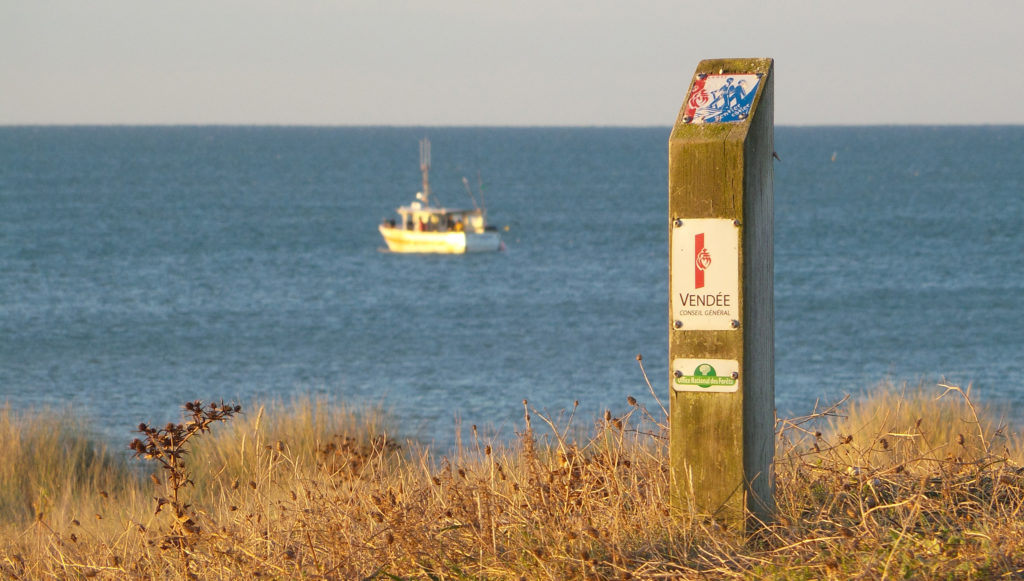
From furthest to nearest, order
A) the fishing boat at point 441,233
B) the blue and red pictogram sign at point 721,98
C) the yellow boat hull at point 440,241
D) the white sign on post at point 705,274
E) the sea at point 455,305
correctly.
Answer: the fishing boat at point 441,233
the yellow boat hull at point 440,241
the sea at point 455,305
the blue and red pictogram sign at point 721,98
the white sign on post at point 705,274

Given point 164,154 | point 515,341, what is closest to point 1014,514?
point 515,341

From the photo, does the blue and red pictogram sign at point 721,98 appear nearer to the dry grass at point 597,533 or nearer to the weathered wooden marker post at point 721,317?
the weathered wooden marker post at point 721,317

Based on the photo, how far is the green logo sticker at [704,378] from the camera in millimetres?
3383

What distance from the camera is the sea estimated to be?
23547 mm

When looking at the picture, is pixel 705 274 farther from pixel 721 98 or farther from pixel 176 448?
pixel 176 448

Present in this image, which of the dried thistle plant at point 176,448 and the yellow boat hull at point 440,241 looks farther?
the yellow boat hull at point 440,241

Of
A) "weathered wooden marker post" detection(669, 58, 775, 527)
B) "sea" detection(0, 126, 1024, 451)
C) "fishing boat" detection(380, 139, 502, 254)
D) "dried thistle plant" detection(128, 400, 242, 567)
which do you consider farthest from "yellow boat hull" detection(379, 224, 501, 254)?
"weathered wooden marker post" detection(669, 58, 775, 527)

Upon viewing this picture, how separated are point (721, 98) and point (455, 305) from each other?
122ft

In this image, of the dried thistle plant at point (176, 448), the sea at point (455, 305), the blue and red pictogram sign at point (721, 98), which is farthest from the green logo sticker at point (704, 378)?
the dried thistle plant at point (176, 448)

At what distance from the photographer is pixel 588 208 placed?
8506 cm

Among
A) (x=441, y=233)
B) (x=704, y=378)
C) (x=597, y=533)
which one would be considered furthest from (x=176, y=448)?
(x=441, y=233)

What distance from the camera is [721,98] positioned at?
3.53 metres

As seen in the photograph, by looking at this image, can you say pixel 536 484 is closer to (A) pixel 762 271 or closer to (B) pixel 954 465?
(A) pixel 762 271

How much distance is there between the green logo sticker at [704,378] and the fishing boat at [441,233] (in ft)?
163
